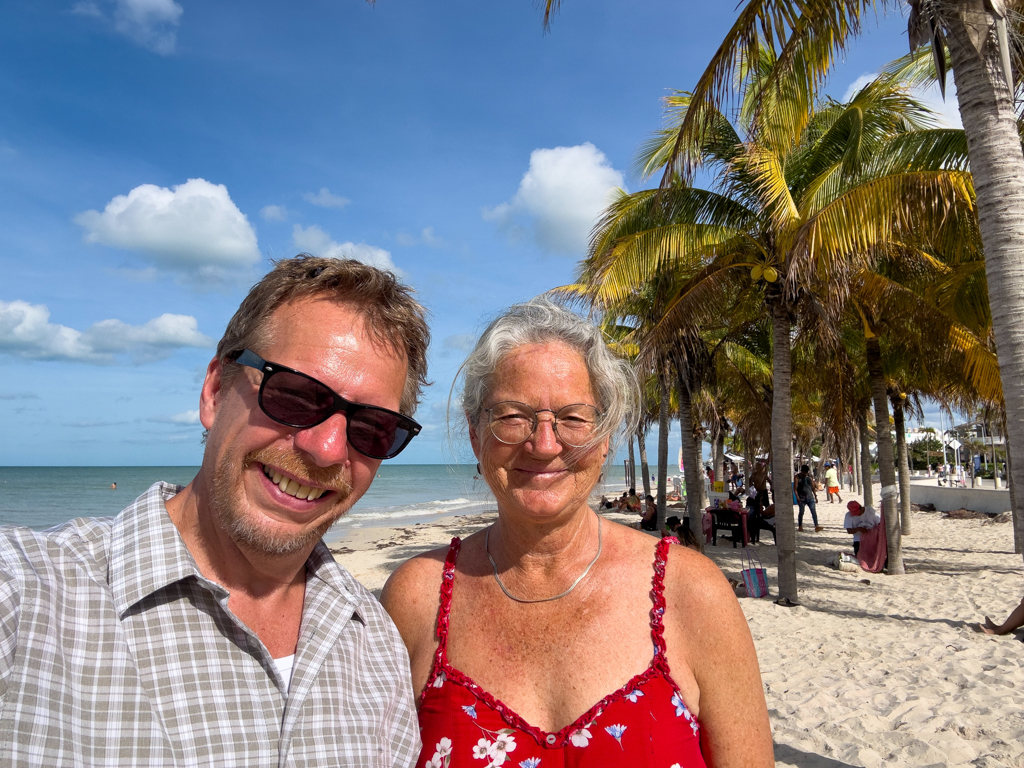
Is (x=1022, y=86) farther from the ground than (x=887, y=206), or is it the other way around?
(x=1022, y=86)

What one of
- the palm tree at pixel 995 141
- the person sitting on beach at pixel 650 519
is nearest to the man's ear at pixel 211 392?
the palm tree at pixel 995 141

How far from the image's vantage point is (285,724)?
1357mm

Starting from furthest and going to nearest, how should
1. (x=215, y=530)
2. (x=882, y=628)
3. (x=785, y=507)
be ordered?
(x=785, y=507) → (x=882, y=628) → (x=215, y=530)

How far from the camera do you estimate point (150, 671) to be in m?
1.25

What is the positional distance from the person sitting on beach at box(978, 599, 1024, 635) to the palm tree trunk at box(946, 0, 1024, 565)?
234 cm

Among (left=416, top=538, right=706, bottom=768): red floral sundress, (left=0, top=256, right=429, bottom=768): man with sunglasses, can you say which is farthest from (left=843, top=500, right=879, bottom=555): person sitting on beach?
(left=0, top=256, right=429, bottom=768): man with sunglasses

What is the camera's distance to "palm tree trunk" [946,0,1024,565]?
17.5ft

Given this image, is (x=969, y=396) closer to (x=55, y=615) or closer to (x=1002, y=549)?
(x=1002, y=549)

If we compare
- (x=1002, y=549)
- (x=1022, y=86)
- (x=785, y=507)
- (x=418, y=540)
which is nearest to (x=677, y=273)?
(x=785, y=507)

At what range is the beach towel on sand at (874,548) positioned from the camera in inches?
459

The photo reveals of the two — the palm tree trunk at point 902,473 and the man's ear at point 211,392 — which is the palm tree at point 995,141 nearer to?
the man's ear at point 211,392

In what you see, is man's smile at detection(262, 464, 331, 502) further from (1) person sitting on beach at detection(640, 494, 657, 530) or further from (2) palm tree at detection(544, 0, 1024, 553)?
(1) person sitting on beach at detection(640, 494, 657, 530)

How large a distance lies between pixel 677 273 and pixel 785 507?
495 centimetres

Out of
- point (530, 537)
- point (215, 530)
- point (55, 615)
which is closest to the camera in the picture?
point (55, 615)
